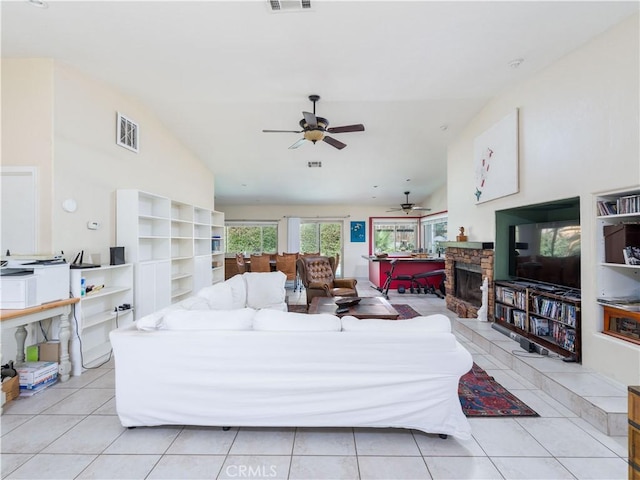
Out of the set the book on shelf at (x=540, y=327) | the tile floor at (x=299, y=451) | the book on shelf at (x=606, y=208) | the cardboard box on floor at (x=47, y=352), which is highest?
the book on shelf at (x=606, y=208)

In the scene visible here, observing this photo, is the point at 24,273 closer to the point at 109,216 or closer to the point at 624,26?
the point at 109,216

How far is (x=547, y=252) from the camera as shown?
10.9 feet

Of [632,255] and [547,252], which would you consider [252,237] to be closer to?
[547,252]

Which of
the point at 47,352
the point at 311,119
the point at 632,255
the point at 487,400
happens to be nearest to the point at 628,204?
the point at 632,255

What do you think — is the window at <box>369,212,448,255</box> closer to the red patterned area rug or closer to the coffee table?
the coffee table

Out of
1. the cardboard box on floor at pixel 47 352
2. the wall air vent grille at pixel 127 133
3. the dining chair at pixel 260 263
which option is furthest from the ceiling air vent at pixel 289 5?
the dining chair at pixel 260 263

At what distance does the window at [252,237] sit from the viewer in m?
10.5

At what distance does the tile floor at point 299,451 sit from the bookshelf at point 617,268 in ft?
2.78

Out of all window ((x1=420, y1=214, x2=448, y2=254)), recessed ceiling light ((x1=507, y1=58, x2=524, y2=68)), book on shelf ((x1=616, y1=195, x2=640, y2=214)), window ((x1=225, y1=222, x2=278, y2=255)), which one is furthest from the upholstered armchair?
window ((x1=225, y1=222, x2=278, y2=255))

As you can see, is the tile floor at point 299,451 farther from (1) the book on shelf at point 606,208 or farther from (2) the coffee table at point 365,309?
(1) the book on shelf at point 606,208

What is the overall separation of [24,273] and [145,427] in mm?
1681

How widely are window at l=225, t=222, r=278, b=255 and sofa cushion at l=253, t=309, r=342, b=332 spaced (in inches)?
334

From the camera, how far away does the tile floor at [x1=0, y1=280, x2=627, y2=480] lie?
1.72 m

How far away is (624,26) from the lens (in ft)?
7.59
